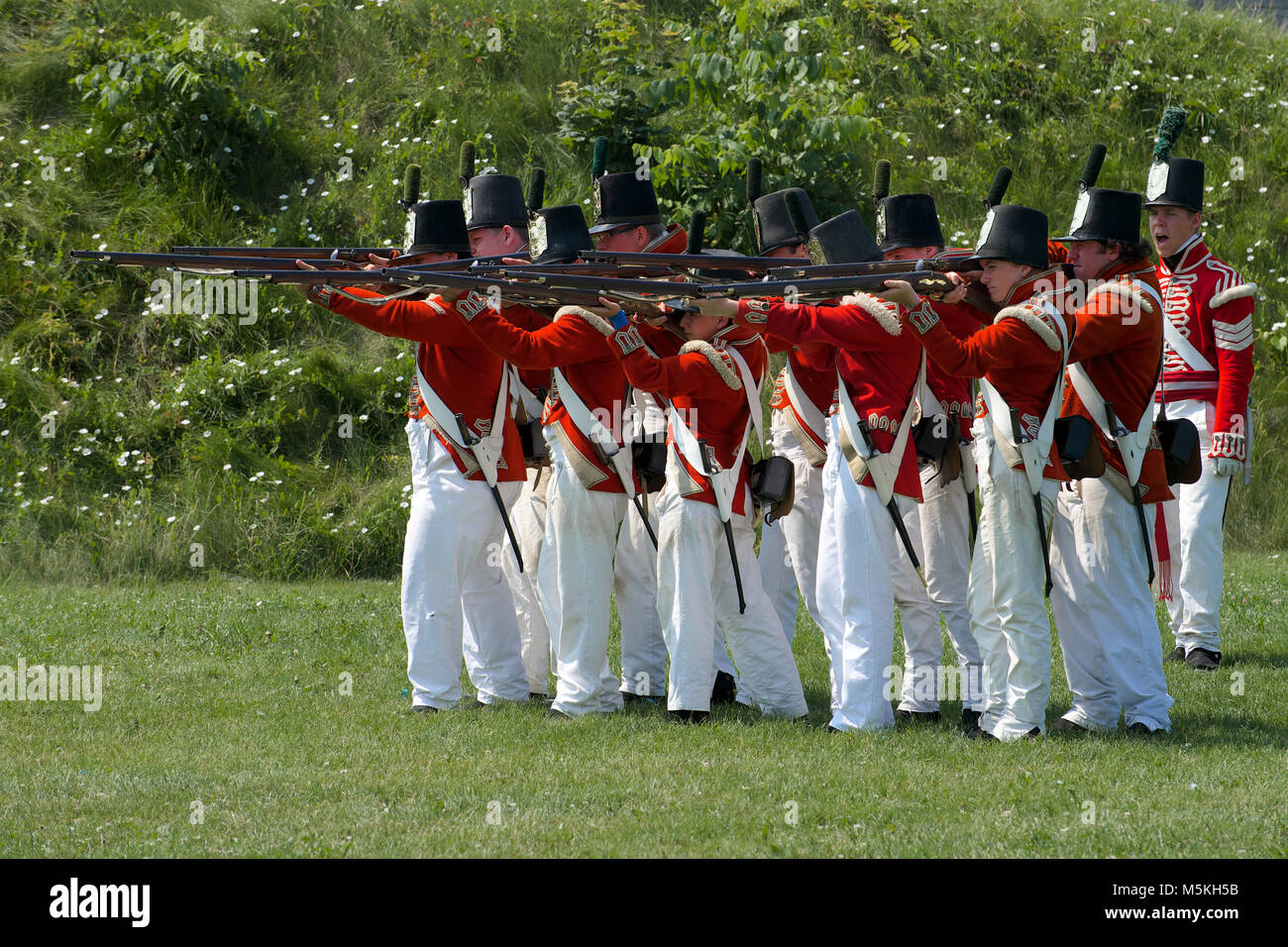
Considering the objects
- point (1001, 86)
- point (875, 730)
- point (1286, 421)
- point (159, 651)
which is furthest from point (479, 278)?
point (1001, 86)

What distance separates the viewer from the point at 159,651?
9406mm

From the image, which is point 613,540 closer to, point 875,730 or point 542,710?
point 542,710

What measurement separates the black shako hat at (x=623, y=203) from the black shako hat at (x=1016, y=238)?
205 centimetres

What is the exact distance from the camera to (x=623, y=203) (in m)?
8.23

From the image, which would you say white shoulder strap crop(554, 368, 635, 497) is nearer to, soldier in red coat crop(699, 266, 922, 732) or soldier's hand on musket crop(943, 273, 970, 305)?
soldier in red coat crop(699, 266, 922, 732)

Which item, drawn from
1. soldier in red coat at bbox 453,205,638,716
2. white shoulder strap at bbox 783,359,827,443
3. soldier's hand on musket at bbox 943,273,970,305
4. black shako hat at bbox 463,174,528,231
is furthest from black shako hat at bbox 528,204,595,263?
soldier's hand on musket at bbox 943,273,970,305

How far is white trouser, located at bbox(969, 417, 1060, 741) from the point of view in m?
6.86

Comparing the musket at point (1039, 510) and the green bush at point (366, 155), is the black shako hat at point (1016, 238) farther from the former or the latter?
the green bush at point (366, 155)

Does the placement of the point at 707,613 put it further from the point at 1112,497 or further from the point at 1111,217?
the point at 1111,217

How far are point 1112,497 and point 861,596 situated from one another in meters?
1.27

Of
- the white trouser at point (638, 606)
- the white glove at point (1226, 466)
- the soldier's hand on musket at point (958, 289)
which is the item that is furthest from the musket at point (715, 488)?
the white glove at point (1226, 466)

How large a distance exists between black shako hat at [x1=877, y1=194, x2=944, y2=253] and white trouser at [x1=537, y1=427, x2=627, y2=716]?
1.98 metres

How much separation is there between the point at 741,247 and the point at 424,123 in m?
4.20

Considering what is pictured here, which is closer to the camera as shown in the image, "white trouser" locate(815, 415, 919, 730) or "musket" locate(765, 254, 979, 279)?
"musket" locate(765, 254, 979, 279)
